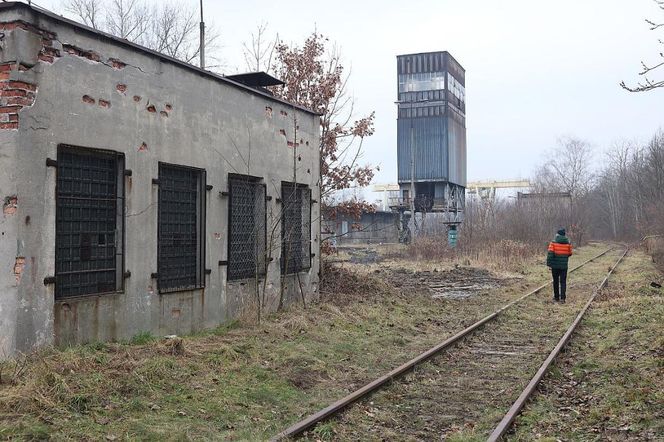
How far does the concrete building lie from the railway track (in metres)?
3.55

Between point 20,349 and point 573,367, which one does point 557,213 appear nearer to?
point 573,367

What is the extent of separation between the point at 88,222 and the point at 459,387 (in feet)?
17.3

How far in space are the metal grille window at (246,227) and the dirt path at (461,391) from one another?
3.96m

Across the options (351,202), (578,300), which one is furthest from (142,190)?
(578,300)

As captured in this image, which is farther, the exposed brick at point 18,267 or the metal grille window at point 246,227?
the metal grille window at point 246,227

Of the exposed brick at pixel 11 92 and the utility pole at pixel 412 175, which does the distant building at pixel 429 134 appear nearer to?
the utility pole at pixel 412 175

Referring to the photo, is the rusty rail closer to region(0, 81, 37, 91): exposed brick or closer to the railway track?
the railway track

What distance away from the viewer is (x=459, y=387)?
A: 7.75 meters

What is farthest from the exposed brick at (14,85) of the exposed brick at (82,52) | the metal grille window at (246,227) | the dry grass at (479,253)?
the dry grass at (479,253)

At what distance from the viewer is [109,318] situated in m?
8.17

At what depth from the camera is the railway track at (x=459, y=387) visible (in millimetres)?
6137

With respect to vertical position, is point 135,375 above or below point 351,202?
below

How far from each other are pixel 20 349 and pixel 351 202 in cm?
1142

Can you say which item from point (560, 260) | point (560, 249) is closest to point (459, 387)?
point (560, 260)
